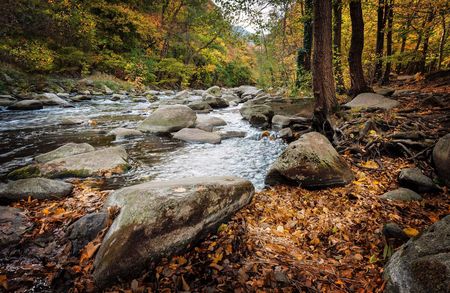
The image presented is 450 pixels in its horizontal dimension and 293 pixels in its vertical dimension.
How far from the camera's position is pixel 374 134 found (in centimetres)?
533

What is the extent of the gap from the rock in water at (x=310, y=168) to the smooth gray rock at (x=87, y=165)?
316 cm

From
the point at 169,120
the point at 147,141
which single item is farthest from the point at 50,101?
the point at 147,141

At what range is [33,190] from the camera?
375 centimetres

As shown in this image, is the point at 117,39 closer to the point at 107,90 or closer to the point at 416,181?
the point at 107,90

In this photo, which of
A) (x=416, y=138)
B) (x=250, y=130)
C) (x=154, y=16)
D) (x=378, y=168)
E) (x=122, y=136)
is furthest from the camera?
(x=154, y=16)

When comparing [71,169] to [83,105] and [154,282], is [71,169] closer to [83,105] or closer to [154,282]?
[154,282]

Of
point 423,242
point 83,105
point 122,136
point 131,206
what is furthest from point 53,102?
point 423,242

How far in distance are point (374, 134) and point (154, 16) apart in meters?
29.5

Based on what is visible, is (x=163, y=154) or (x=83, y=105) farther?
(x=83, y=105)

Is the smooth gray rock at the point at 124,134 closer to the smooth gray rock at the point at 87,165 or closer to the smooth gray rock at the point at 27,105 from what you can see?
the smooth gray rock at the point at 87,165

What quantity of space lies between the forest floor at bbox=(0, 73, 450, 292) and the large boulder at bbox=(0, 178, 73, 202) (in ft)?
0.50

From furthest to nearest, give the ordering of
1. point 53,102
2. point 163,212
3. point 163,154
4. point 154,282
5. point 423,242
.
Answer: point 53,102 < point 163,154 < point 163,212 < point 154,282 < point 423,242

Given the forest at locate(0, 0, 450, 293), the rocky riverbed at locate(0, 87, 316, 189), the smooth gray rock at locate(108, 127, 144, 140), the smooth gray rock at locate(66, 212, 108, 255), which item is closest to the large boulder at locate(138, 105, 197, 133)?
the forest at locate(0, 0, 450, 293)

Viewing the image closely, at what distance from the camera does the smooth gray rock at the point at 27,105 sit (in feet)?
36.7
